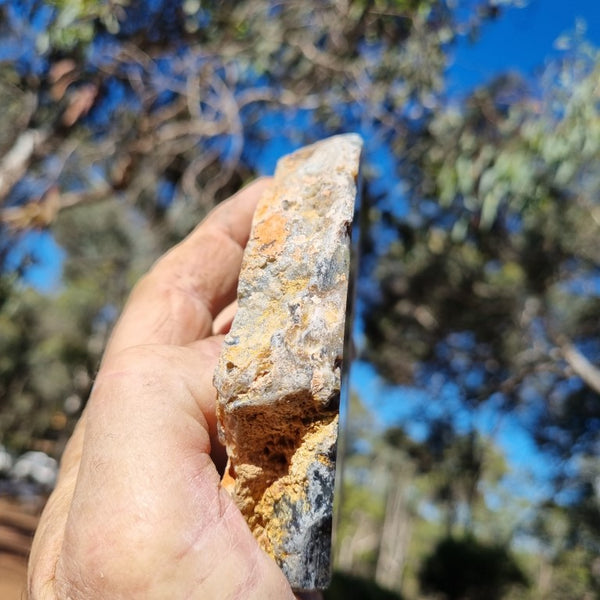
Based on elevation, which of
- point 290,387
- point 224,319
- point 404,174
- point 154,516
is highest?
point 404,174

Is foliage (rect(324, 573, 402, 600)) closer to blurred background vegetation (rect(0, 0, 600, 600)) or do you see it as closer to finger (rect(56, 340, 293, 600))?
blurred background vegetation (rect(0, 0, 600, 600))

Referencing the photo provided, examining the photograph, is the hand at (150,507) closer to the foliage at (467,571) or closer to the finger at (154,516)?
the finger at (154,516)

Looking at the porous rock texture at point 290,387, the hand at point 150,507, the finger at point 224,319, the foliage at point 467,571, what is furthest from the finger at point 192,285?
the foliage at point 467,571

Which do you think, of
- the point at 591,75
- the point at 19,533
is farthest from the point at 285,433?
the point at 19,533

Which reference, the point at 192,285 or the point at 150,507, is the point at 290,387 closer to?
the point at 150,507

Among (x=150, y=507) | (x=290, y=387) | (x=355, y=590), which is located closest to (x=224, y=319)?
(x=290, y=387)

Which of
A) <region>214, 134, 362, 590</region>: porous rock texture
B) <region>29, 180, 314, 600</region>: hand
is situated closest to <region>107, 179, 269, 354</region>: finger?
<region>29, 180, 314, 600</region>: hand
